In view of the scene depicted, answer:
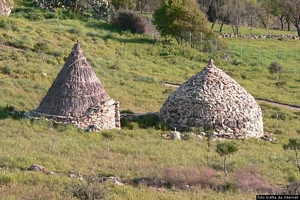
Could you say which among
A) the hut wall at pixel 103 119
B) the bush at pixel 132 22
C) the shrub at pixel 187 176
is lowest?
the hut wall at pixel 103 119

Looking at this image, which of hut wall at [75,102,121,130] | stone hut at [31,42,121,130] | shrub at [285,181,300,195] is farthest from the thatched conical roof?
shrub at [285,181,300,195]

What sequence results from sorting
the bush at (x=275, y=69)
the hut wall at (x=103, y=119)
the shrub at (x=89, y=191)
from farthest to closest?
1. the bush at (x=275, y=69)
2. the hut wall at (x=103, y=119)
3. the shrub at (x=89, y=191)

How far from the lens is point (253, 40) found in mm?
50625

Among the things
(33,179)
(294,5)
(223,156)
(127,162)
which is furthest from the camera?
(294,5)

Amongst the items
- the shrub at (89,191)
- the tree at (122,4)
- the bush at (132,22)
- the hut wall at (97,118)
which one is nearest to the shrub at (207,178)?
the shrub at (89,191)

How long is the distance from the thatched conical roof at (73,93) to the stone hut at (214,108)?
10.6 feet

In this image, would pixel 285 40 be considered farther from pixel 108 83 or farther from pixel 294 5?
pixel 108 83

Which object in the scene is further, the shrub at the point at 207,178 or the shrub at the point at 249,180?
the shrub at the point at 207,178

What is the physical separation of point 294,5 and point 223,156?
50.1m

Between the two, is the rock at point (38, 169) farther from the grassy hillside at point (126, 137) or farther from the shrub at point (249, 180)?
the shrub at point (249, 180)

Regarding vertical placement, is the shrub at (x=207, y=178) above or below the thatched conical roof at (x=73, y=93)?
below

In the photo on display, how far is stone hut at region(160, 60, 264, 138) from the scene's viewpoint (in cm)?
1878

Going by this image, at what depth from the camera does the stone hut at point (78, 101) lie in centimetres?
1764

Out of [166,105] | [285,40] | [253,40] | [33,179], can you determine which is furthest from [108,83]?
[285,40]
